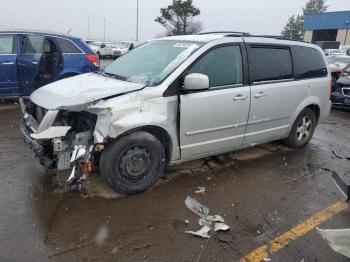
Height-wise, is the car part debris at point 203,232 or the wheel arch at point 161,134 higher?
the wheel arch at point 161,134

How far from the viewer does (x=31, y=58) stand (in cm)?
801

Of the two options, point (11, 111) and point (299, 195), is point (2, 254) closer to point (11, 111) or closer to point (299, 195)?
point (299, 195)

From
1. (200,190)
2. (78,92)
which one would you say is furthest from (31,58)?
(200,190)

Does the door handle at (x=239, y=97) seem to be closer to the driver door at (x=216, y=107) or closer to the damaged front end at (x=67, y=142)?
the driver door at (x=216, y=107)

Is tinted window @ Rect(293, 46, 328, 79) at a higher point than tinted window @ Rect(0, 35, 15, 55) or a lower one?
higher

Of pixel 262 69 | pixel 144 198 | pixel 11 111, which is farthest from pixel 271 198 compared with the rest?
pixel 11 111

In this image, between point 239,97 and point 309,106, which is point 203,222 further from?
point 309,106

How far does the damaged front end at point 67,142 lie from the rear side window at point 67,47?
487cm

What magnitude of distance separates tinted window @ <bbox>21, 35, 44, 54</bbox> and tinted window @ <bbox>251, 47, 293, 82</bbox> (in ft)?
17.9

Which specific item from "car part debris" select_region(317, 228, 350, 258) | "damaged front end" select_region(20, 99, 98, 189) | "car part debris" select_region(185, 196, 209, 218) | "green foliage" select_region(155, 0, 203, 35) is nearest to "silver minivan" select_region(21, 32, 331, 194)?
"damaged front end" select_region(20, 99, 98, 189)

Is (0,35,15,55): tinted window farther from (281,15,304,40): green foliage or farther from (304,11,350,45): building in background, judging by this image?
(281,15,304,40): green foliage

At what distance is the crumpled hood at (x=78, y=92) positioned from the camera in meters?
3.81

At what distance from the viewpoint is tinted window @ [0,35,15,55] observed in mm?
8219

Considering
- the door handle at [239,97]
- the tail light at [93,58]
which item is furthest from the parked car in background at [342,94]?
the tail light at [93,58]
